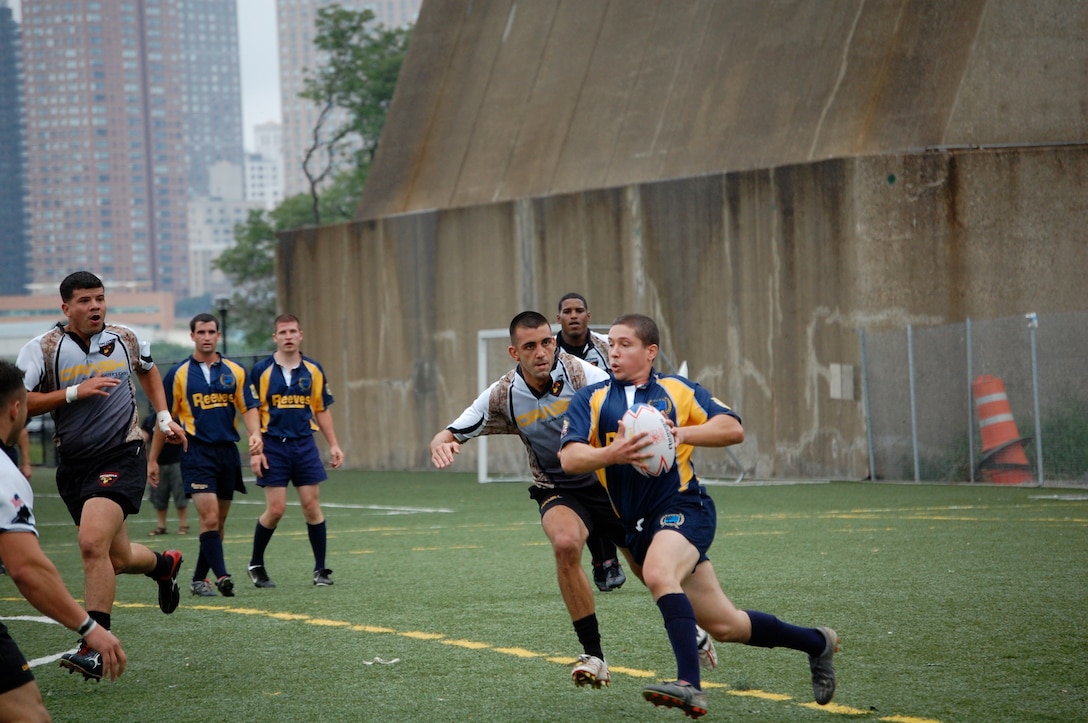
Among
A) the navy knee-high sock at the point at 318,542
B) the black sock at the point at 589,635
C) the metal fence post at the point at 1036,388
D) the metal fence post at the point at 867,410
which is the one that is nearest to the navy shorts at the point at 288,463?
the navy knee-high sock at the point at 318,542

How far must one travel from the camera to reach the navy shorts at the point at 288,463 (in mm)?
12227

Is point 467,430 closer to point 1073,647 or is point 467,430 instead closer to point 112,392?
point 112,392

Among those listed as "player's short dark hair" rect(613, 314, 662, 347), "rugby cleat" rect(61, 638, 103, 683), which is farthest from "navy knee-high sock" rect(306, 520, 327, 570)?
"player's short dark hair" rect(613, 314, 662, 347)

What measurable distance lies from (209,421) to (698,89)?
50.8 feet

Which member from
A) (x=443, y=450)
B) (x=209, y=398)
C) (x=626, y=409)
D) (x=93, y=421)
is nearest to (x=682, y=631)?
(x=626, y=409)

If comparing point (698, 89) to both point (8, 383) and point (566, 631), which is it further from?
point (8, 383)

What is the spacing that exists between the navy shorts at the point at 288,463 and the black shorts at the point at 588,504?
4488 mm

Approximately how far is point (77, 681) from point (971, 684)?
15.4ft

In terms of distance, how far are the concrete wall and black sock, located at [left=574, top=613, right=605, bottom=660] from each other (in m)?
15.6

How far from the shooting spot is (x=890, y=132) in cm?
2225

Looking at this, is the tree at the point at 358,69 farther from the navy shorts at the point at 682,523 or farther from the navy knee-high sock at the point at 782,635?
the navy knee-high sock at the point at 782,635

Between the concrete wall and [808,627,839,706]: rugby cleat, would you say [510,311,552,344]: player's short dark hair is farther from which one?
the concrete wall

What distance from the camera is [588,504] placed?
806 centimetres

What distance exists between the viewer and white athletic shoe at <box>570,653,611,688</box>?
668 cm
